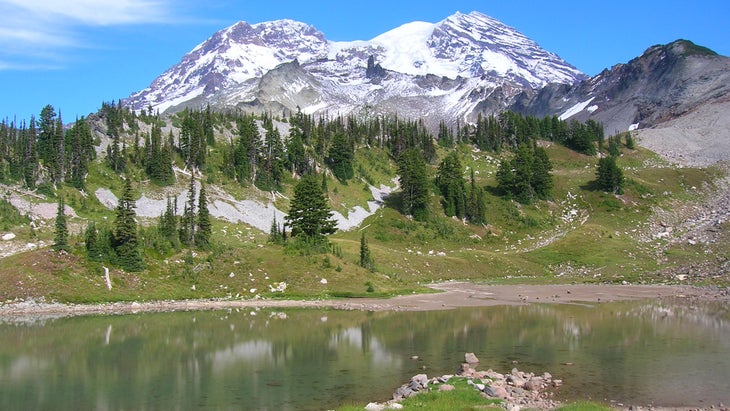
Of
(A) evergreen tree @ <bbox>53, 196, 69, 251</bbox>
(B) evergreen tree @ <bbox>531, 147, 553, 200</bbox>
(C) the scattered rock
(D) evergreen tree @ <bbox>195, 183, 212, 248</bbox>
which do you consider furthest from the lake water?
(B) evergreen tree @ <bbox>531, 147, 553, 200</bbox>

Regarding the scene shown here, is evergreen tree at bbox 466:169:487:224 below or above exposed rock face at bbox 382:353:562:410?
above

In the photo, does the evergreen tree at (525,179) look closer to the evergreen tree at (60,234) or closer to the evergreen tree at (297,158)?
the evergreen tree at (297,158)

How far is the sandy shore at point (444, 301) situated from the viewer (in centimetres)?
5344

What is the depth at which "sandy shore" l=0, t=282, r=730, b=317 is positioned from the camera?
53.4 metres

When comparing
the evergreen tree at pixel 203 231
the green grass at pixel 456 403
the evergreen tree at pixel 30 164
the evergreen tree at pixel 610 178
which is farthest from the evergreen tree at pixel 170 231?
the evergreen tree at pixel 610 178

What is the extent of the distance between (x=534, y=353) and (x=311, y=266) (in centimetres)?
3696

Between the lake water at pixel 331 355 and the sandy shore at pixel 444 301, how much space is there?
3.66 metres

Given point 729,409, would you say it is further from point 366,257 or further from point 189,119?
point 189,119

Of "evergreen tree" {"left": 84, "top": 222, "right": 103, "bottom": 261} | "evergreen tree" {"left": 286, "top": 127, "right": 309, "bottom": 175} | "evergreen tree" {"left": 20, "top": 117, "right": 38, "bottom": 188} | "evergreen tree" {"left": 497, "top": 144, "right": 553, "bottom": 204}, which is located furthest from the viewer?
"evergreen tree" {"left": 286, "top": 127, "right": 309, "bottom": 175}

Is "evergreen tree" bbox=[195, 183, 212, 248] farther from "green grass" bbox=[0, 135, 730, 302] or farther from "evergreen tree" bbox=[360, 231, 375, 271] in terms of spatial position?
"evergreen tree" bbox=[360, 231, 375, 271]

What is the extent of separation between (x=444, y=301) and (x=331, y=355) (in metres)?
28.0

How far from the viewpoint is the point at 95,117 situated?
397 ft

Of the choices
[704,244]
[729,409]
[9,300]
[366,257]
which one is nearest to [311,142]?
[366,257]

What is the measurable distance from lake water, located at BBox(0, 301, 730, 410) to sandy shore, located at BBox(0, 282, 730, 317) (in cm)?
366
